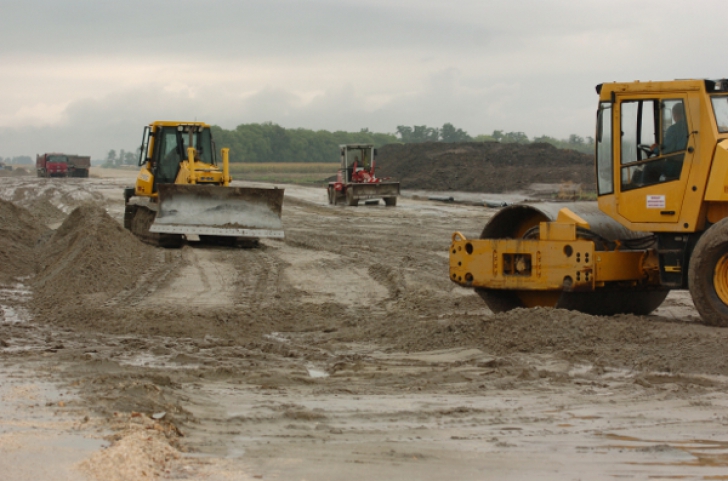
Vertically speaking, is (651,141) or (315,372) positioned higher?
(651,141)

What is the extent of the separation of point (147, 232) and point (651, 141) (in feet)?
Answer: 39.6

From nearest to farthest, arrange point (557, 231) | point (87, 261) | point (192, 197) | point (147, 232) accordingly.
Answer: point (557, 231)
point (87, 261)
point (192, 197)
point (147, 232)

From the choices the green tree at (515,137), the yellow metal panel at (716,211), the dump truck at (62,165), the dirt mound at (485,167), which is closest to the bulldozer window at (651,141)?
the yellow metal panel at (716,211)

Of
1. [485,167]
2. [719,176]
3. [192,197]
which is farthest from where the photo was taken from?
[485,167]

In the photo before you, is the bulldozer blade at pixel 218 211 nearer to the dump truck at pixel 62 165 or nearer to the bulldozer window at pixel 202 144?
the bulldozer window at pixel 202 144

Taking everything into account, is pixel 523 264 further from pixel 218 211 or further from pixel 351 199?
pixel 351 199

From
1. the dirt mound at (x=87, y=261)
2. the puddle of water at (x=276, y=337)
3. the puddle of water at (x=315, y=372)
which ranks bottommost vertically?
the puddle of water at (x=276, y=337)

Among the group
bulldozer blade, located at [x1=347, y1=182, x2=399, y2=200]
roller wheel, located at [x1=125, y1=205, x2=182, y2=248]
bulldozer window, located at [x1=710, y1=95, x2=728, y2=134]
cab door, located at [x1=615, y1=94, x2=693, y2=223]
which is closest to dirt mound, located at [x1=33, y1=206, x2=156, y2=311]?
roller wheel, located at [x1=125, y1=205, x2=182, y2=248]

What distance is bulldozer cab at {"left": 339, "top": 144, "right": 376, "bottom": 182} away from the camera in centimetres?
3506

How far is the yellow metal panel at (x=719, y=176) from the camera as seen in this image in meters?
8.18

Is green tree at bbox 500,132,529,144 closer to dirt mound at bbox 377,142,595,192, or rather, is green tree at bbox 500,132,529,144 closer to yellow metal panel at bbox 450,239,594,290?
dirt mound at bbox 377,142,595,192

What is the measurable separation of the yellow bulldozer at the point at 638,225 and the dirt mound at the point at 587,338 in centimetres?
48

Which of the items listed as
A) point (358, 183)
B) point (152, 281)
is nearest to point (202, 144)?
point (152, 281)

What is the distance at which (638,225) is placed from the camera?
888 centimetres
